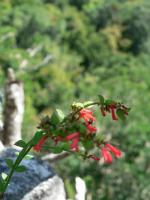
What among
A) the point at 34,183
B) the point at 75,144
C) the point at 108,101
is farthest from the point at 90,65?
the point at 75,144

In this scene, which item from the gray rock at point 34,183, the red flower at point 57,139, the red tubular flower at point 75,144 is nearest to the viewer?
the red tubular flower at point 75,144

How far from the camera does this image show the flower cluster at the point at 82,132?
187cm

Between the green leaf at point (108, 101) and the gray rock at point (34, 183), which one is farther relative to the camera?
the gray rock at point (34, 183)

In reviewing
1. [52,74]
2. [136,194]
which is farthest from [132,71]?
[136,194]

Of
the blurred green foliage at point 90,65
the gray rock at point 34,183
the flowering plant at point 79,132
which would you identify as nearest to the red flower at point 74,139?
the flowering plant at point 79,132

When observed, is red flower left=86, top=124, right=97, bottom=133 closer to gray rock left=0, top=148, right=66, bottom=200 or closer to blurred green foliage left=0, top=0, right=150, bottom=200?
gray rock left=0, top=148, right=66, bottom=200

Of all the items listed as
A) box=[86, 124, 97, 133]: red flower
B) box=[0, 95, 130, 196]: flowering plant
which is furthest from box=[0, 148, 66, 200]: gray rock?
box=[86, 124, 97, 133]: red flower

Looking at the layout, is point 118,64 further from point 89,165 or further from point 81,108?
point 81,108

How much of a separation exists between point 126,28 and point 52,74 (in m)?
19.7

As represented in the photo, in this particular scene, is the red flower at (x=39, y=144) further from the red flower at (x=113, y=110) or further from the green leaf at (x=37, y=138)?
the red flower at (x=113, y=110)

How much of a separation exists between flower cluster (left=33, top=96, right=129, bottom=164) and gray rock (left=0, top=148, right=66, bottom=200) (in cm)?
87

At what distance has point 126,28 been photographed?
62.6 m

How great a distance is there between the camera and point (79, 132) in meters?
1.89

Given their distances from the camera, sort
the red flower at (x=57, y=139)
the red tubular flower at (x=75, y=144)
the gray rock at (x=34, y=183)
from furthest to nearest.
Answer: the gray rock at (x=34, y=183) < the red flower at (x=57, y=139) < the red tubular flower at (x=75, y=144)
